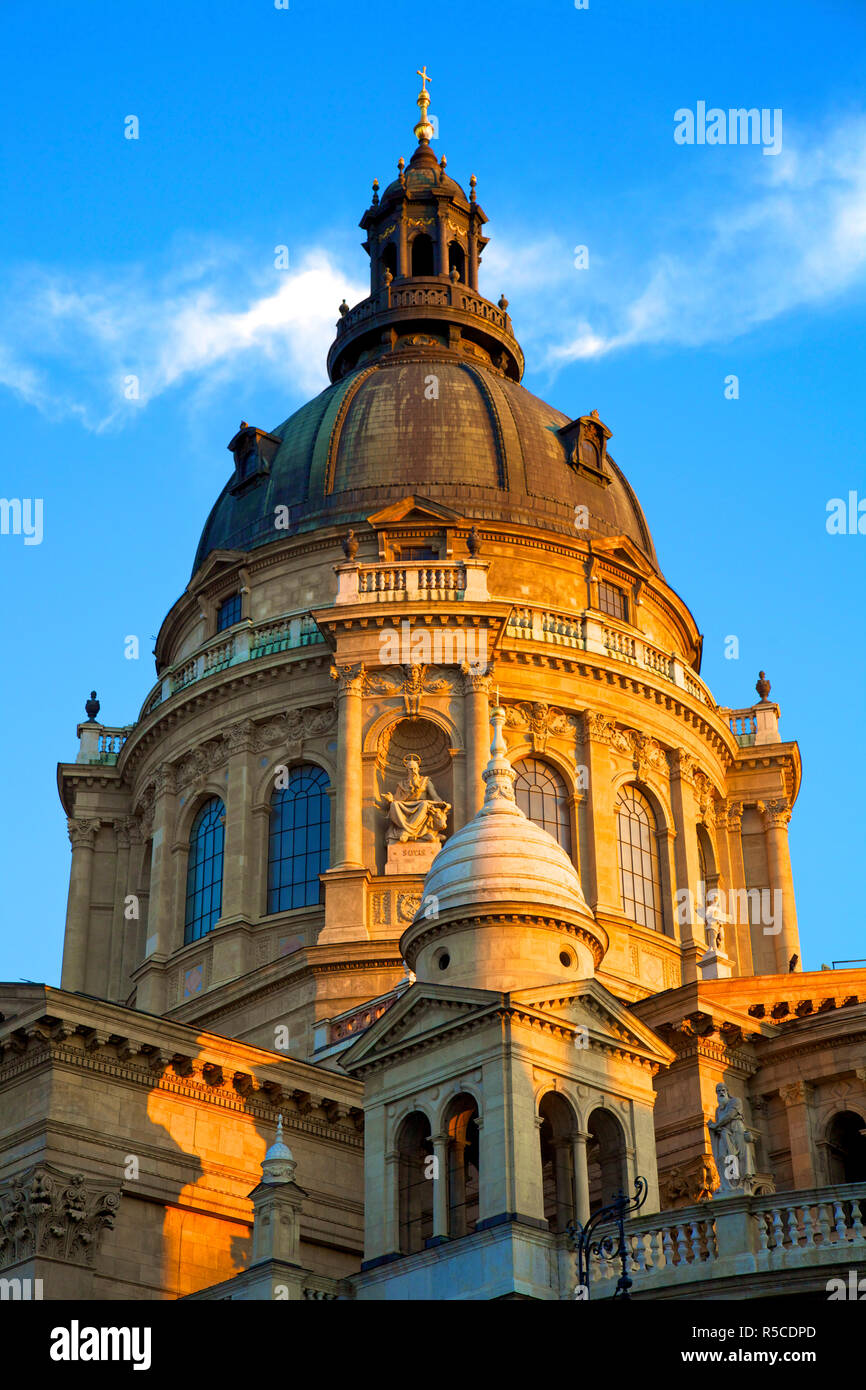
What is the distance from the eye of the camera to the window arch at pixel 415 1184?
3366 cm

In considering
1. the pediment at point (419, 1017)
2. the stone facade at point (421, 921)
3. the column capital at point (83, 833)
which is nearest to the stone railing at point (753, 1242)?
the stone facade at point (421, 921)

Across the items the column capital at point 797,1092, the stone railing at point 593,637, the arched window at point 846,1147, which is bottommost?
the arched window at point 846,1147

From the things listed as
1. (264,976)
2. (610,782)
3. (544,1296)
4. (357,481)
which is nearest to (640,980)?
(610,782)

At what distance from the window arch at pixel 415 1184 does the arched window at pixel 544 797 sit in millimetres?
20015

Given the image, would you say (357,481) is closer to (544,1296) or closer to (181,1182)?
(181,1182)

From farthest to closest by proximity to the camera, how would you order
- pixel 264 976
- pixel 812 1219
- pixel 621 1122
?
1. pixel 264 976
2. pixel 621 1122
3. pixel 812 1219

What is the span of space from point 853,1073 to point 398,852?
44.9 ft

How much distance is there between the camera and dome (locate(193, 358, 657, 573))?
58844 millimetres

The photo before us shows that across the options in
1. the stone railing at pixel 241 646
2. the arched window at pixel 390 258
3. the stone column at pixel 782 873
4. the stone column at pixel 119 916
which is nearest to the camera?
the stone railing at pixel 241 646

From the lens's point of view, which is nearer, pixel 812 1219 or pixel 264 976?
pixel 812 1219

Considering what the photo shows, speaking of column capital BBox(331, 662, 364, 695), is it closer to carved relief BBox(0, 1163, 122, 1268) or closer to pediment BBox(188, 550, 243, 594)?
pediment BBox(188, 550, 243, 594)

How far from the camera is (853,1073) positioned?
41.4 metres

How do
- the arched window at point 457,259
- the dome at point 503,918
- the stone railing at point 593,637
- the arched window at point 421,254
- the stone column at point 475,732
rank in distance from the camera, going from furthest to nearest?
the arched window at point 457,259 < the arched window at point 421,254 < the stone railing at point 593,637 < the stone column at point 475,732 < the dome at point 503,918

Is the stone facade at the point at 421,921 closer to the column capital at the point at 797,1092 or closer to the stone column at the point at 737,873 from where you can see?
the column capital at the point at 797,1092
